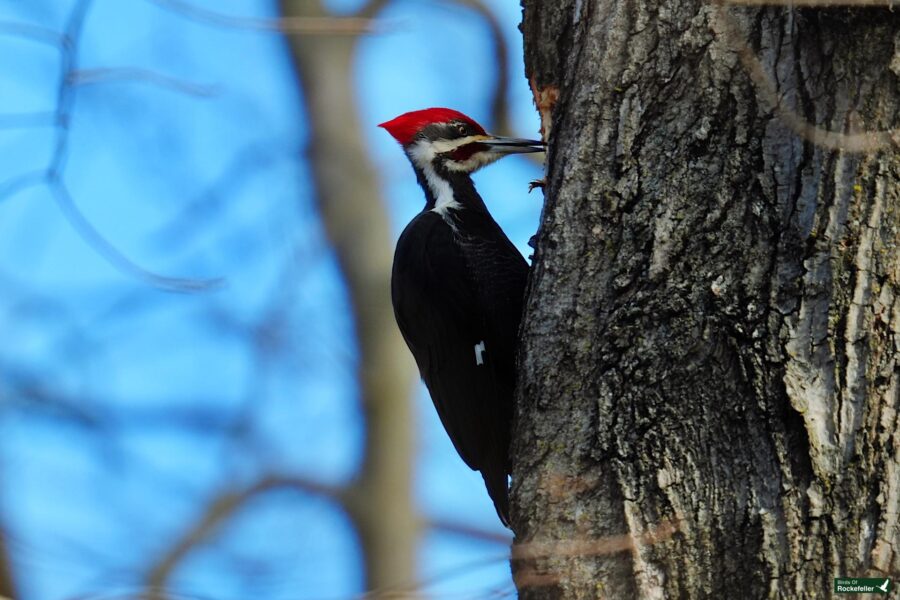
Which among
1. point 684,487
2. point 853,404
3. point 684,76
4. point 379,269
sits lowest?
point 379,269

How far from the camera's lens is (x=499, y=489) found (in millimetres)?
3127

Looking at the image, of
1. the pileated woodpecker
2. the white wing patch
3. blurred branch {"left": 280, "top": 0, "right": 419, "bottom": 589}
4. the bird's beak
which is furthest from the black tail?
blurred branch {"left": 280, "top": 0, "right": 419, "bottom": 589}

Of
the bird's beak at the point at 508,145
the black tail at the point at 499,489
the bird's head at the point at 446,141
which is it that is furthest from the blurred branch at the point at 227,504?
the black tail at the point at 499,489

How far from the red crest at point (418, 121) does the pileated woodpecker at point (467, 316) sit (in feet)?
1.01

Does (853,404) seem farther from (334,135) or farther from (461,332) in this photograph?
(334,135)

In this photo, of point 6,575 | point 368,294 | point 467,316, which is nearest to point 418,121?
point 467,316

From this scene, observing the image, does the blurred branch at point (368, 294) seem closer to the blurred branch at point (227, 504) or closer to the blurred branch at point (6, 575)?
the blurred branch at point (227, 504)

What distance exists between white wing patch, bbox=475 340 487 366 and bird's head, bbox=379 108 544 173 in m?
0.83

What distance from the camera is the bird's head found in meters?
3.86

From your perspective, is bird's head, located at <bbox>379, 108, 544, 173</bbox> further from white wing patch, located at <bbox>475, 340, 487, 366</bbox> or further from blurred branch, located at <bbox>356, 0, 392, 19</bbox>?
blurred branch, located at <bbox>356, 0, 392, 19</bbox>

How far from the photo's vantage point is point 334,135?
736cm

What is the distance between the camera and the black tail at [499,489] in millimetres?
3102

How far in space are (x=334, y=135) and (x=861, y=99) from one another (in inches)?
219

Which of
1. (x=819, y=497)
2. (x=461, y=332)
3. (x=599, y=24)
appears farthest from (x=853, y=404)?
(x=461, y=332)
